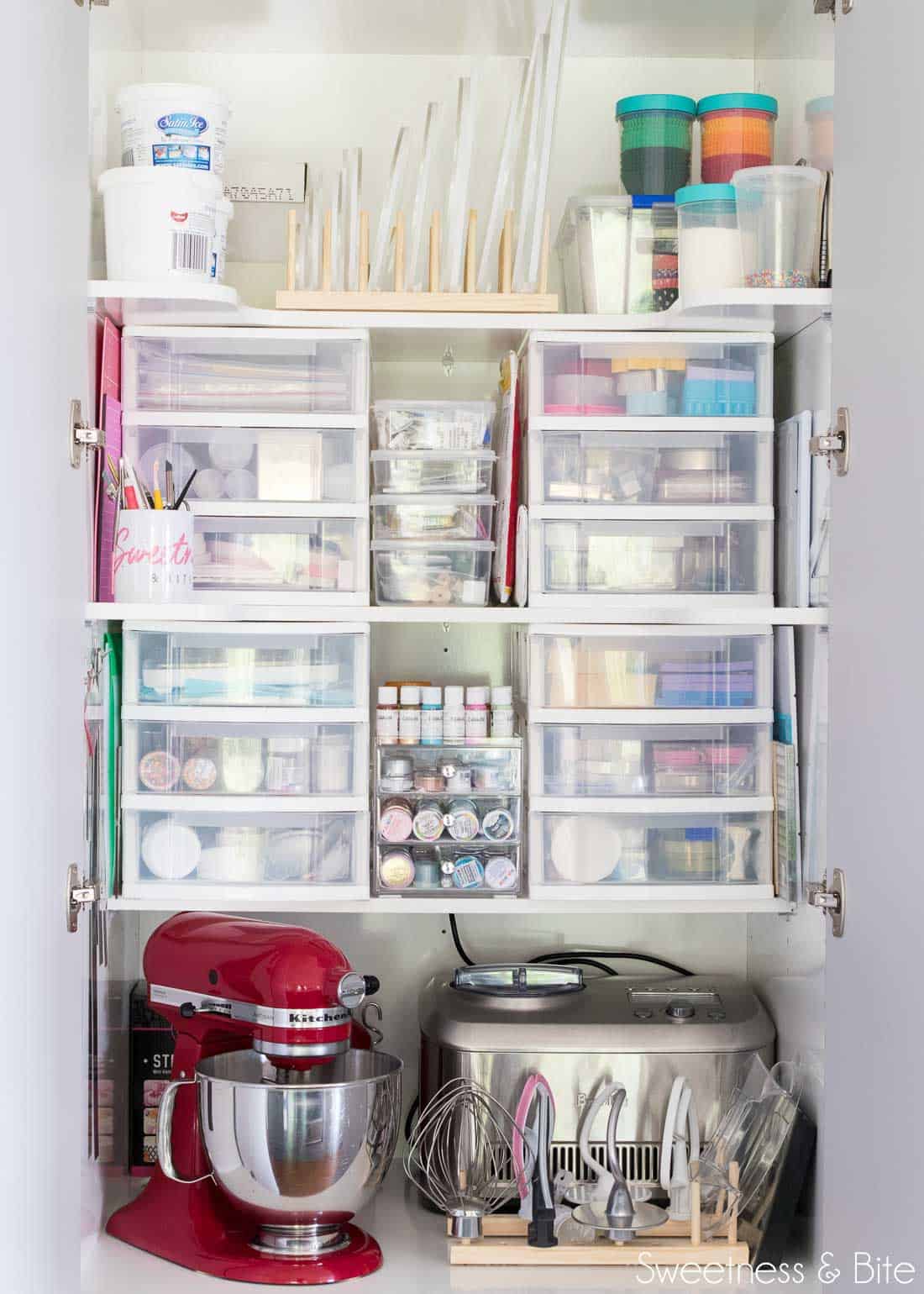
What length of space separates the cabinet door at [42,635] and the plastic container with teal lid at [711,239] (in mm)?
655

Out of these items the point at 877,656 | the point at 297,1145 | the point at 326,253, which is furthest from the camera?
the point at 326,253

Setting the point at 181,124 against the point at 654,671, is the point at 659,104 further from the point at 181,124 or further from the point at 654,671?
the point at 654,671

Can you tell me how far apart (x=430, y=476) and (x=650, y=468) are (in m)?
0.26

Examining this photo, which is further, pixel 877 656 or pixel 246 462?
pixel 246 462

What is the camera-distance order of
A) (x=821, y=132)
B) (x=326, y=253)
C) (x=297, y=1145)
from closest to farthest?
(x=297, y=1145) → (x=821, y=132) → (x=326, y=253)

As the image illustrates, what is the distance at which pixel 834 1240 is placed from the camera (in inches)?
49.3

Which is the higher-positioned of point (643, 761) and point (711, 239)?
point (711, 239)

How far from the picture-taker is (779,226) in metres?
1.51

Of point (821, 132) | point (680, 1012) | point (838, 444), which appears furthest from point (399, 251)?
point (680, 1012)

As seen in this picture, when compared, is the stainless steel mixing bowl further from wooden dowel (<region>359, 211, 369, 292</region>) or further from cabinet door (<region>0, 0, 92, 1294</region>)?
wooden dowel (<region>359, 211, 369, 292</region>)

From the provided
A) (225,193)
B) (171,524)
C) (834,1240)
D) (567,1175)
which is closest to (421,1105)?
(567,1175)

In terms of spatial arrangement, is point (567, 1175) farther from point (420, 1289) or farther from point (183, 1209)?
point (183, 1209)

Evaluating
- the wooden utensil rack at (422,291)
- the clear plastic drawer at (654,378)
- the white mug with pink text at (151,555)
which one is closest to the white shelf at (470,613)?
the white mug with pink text at (151,555)

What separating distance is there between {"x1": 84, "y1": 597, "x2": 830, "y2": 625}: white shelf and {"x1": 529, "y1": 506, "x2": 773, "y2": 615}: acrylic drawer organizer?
0.03 m
